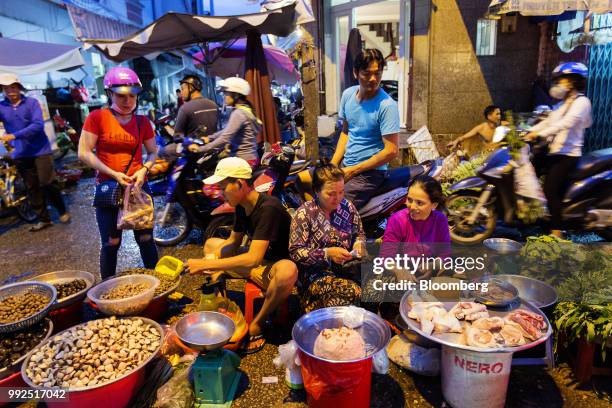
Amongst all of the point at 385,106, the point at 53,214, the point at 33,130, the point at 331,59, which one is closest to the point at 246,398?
the point at 385,106

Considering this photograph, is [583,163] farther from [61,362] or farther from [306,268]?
[61,362]

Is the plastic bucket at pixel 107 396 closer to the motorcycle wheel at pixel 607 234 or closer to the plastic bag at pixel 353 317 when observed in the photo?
the plastic bag at pixel 353 317

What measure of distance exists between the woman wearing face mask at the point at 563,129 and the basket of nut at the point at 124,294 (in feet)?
13.7

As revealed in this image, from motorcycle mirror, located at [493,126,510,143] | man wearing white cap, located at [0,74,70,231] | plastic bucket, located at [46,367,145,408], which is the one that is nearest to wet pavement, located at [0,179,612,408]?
plastic bucket, located at [46,367,145,408]

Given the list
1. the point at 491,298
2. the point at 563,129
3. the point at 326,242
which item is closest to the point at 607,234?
the point at 563,129

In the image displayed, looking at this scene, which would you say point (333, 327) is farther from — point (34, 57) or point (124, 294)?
point (34, 57)

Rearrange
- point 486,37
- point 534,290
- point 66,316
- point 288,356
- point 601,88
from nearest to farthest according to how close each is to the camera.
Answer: point 288,356
point 534,290
point 66,316
point 601,88
point 486,37

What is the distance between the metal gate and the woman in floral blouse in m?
7.25

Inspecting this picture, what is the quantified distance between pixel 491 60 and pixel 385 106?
563 centimetres

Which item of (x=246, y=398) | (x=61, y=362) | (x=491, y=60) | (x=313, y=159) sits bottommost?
(x=246, y=398)

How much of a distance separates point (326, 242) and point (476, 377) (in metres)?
1.40

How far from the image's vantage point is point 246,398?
289 cm

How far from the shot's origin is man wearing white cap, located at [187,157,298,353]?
10.3 ft

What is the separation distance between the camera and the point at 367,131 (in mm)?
4215
